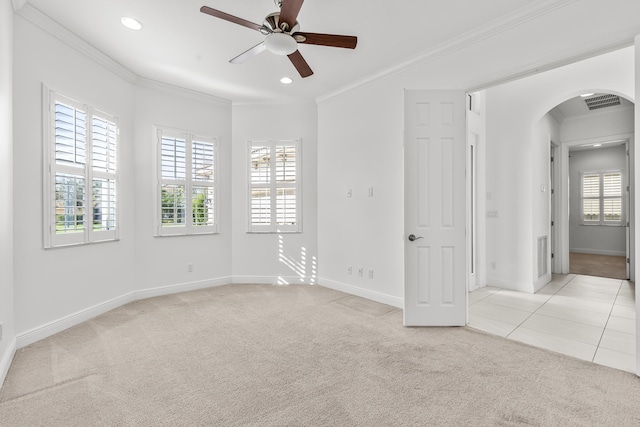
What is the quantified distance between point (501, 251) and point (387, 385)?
3590mm

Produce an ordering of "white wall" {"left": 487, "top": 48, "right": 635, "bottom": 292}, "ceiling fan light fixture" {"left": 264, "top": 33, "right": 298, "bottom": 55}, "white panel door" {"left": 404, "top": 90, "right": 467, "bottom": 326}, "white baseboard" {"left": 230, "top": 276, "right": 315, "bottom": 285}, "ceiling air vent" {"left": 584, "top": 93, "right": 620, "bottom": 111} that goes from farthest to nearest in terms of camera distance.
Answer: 1. "white baseboard" {"left": 230, "top": 276, "right": 315, "bottom": 285}
2. "ceiling air vent" {"left": 584, "top": 93, "right": 620, "bottom": 111}
3. "white wall" {"left": 487, "top": 48, "right": 635, "bottom": 292}
4. "white panel door" {"left": 404, "top": 90, "right": 467, "bottom": 326}
5. "ceiling fan light fixture" {"left": 264, "top": 33, "right": 298, "bottom": 55}

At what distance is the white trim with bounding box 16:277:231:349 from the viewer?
2889 mm

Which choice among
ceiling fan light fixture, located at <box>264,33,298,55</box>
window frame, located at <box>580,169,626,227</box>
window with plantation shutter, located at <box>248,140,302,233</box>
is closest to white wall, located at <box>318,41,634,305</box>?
window with plantation shutter, located at <box>248,140,302,233</box>

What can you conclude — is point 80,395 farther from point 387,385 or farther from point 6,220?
point 387,385

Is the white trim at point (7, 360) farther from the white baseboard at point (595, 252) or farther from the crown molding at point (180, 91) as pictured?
the white baseboard at point (595, 252)

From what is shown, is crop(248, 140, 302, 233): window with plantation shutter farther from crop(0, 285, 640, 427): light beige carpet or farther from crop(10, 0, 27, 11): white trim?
crop(10, 0, 27, 11): white trim

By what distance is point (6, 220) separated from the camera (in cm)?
244

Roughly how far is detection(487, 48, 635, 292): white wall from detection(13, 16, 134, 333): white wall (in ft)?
18.0

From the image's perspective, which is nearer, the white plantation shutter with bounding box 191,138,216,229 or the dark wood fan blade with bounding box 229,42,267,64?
the dark wood fan blade with bounding box 229,42,267,64

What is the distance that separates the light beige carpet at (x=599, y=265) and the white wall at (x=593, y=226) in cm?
43

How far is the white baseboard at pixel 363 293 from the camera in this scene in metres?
3.99

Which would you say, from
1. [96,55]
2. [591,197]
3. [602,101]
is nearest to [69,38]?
[96,55]

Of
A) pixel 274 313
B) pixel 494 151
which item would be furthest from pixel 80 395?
pixel 494 151

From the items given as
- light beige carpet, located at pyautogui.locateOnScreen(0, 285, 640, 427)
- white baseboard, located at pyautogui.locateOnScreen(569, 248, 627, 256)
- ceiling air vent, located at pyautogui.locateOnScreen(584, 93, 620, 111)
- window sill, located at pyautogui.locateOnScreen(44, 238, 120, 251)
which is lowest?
light beige carpet, located at pyautogui.locateOnScreen(0, 285, 640, 427)
